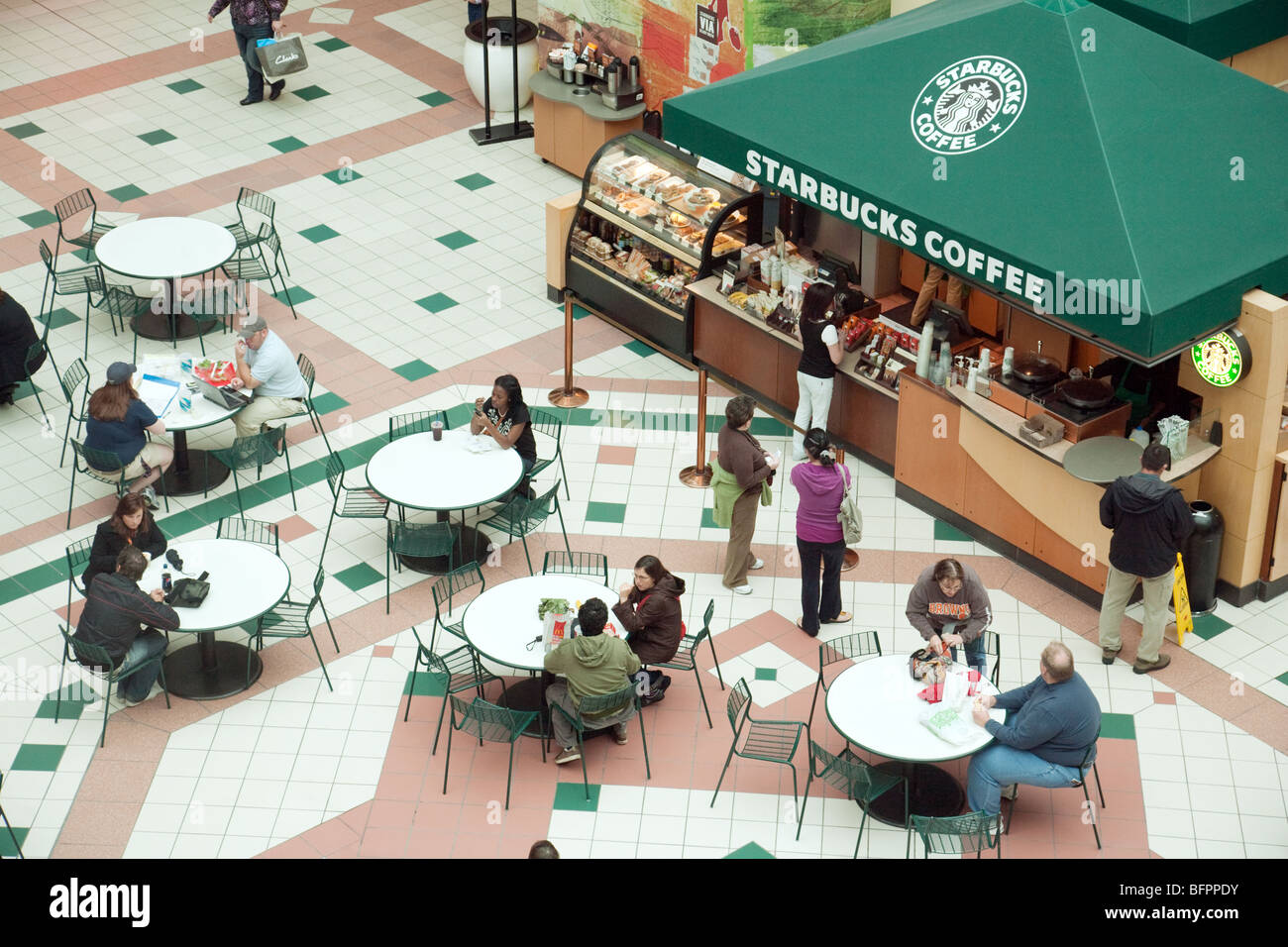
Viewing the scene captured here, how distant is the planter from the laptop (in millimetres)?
6338

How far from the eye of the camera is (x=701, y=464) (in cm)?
1220

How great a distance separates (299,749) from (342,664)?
0.80 metres

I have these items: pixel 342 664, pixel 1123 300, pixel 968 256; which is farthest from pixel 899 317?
pixel 342 664

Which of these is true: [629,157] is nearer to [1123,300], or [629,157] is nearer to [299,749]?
[1123,300]

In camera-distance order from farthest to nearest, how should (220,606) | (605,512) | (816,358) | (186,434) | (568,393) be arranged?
(568,393), (186,434), (605,512), (816,358), (220,606)

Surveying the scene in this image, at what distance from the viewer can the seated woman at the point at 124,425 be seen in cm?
1130

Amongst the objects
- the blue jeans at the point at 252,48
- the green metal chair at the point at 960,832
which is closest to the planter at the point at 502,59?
the blue jeans at the point at 252,48

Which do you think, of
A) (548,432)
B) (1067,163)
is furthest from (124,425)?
(1067,163)

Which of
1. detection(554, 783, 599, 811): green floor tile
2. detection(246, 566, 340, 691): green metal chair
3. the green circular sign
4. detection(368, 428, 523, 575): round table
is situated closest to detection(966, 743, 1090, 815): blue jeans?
detection(554, 783, 599, 811): green floor tile

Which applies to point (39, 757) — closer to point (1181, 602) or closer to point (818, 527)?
point (818, 527)

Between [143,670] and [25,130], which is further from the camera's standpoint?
[25,130]

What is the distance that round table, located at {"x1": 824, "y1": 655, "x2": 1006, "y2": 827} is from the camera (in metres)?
8.73

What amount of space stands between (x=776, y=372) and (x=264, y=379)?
3.85 m

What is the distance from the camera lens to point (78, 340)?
1378cm
